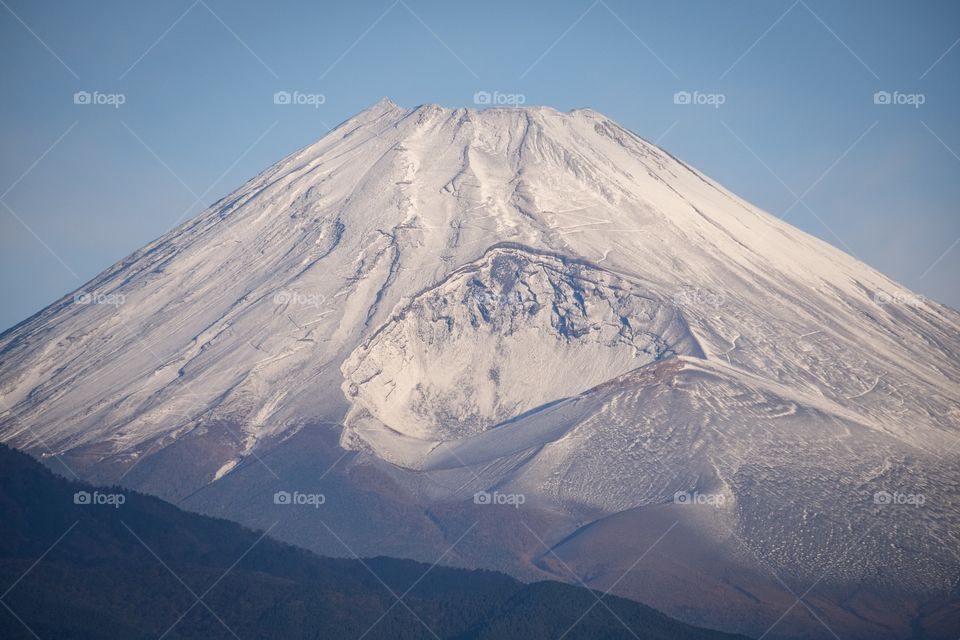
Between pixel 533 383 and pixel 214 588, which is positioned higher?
pixel 533 383

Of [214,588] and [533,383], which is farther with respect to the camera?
[533,383]

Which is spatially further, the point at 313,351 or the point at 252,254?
the point at 252,254

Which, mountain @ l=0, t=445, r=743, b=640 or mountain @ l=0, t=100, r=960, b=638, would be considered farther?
mountain @ l=0, t=100, r=960, b=638

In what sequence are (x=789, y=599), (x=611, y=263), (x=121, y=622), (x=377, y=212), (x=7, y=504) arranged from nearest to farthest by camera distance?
(x=121, y=622) → (x=7, y=504) → (x=789, y=599) → (x=611, y=263) → (x=377, y=212)

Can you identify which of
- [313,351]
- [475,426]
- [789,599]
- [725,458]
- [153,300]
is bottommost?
[789,599]

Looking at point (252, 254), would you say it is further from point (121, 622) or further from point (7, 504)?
point (121, 622)

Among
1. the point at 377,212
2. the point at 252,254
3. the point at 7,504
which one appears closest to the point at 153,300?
the point at 252,254
